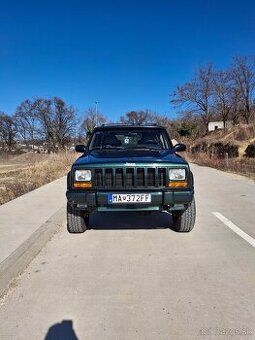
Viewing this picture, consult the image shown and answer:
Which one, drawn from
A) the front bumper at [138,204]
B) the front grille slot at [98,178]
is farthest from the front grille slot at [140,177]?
the front grille slot at [98,178]

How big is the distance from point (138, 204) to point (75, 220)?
4.52ft

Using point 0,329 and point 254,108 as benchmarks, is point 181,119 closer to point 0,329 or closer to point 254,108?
point 254,108

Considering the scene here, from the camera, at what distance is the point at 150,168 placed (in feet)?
20.3

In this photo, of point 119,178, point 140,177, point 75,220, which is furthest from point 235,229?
point 75,220

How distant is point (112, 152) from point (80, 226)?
1.40 metres

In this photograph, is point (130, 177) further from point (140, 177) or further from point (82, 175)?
point (82, 175)

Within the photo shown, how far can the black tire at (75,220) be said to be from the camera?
6.87 metres

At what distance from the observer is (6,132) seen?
322 feet

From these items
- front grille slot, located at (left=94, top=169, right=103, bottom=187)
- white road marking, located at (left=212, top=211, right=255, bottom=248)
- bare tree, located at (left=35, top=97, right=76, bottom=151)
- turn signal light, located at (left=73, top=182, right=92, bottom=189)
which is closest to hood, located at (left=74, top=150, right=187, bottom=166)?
front grille slot, located at (left=94, top=169, right=103, bottom=187)

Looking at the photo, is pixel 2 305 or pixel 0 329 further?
pixel 2 305

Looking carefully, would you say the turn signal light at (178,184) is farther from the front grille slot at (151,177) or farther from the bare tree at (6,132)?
the bare tree at (6,132)

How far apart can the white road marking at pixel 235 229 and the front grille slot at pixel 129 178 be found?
165cm

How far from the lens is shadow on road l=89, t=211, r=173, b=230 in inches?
300

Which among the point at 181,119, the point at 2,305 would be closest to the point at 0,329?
the point at 2,305
